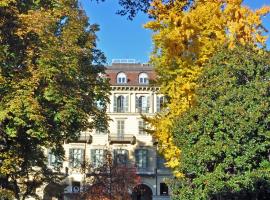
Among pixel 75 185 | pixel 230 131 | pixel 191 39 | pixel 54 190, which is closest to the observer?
pixel 230 131

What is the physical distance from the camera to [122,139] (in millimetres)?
59344

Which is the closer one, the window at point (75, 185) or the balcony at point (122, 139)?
the window at point (75, 185)

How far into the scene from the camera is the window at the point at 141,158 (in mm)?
59000

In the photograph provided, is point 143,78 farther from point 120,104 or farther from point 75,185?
point 75,185

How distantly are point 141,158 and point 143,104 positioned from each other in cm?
560

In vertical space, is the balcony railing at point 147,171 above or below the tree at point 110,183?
above

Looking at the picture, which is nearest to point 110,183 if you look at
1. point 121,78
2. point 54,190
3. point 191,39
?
point 54,190

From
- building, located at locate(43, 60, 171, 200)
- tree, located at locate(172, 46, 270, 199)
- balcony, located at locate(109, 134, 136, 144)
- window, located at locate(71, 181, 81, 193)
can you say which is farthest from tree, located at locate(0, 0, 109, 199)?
balcony, located at locate(109, 134, 136, 144)

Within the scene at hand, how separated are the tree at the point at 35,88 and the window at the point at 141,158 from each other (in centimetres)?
2946

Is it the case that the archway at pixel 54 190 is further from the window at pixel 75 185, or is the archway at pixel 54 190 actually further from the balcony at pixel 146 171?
the balcony at pixel 146 171

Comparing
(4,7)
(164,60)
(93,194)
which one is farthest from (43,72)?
(93,194)

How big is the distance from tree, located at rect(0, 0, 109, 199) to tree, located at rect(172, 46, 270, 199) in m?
5.44

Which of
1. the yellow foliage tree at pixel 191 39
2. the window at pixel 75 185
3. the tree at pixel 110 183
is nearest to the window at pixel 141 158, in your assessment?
the window at pixel 75 185

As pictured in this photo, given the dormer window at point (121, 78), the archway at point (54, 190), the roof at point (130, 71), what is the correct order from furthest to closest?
the dormer window at point (121, 78), the roof at point (130, 71), the archway at point (54, 190)
